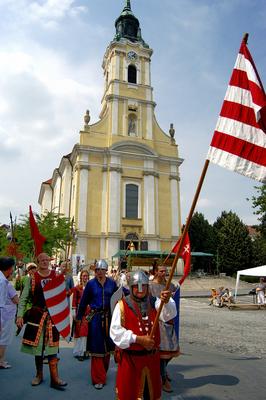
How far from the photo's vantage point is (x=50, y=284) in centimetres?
500

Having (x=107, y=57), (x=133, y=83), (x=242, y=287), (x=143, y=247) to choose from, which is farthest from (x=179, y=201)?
(x=107, y=57)

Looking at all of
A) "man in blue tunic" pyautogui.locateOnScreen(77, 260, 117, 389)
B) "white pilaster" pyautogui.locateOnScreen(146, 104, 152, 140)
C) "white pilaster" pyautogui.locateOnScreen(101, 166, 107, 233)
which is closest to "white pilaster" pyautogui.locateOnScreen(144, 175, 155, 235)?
"white pilaster" pyautogui.locateOnScreen(101, 166, 107, 233)

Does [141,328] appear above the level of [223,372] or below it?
above

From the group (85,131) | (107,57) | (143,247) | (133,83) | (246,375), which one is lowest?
(246,375)

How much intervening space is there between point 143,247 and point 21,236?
1261 centimetres

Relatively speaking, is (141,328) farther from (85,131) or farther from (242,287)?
(85,131)

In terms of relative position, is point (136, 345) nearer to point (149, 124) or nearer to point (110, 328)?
point (110, 328)

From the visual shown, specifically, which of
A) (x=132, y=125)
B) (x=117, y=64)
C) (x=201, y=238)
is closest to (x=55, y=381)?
(x=132, y=125)

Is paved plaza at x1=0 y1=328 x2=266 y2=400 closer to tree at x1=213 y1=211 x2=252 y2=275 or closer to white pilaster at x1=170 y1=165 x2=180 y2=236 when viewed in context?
white pilaster at x1=170 y1=165 x2=180 y2=236

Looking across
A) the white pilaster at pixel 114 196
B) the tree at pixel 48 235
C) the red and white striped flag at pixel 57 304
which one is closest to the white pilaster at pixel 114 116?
the white pilaster at pixel 114 196

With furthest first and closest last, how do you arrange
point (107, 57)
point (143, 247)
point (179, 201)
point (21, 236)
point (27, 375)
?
point (107, 57), point (179, 201), point (143, 247), point (21, 236), point (27, 375)

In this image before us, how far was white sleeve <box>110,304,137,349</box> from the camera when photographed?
3119 millimetres

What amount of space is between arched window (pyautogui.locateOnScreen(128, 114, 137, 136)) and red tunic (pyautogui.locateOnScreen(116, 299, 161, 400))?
37.2 metres

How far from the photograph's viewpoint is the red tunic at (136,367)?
3.16 m
